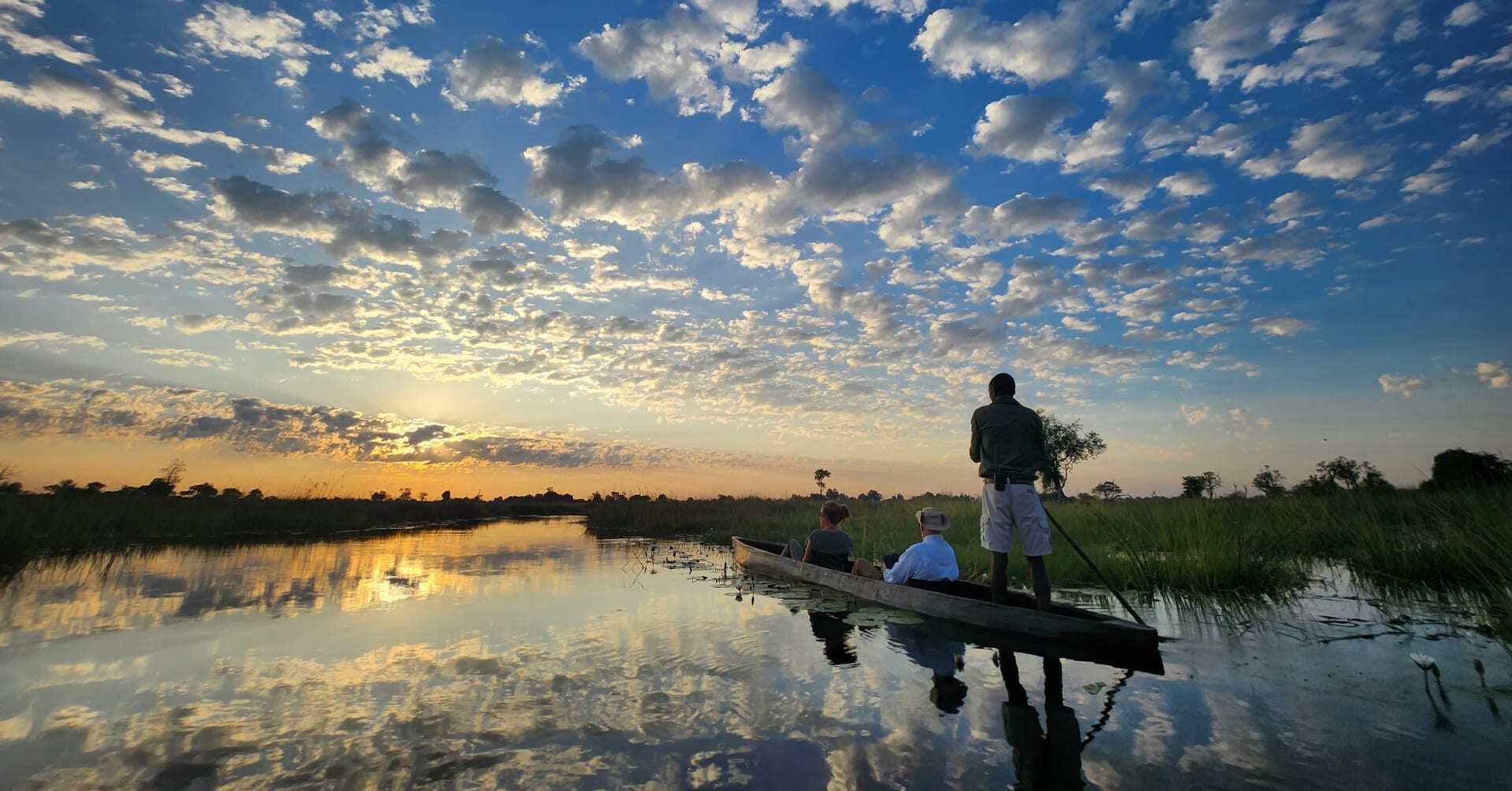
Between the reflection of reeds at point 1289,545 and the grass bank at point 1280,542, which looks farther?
the grass bank at point 1280,542

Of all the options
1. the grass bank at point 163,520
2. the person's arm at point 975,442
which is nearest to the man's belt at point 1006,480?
the person's arm at point 975,442

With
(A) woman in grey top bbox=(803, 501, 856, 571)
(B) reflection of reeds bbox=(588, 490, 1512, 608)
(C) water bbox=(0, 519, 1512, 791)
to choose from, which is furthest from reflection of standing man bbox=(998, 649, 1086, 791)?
(A) woman in grey top bbox=(803, 501, 856, 571)

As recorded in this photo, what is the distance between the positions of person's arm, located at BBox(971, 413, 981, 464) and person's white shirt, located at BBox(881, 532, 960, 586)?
158 cm

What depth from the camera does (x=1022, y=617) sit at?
24.5 ft

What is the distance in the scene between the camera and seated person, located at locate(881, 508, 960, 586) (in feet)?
30.4

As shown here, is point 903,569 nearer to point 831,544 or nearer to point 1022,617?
point 1022,617

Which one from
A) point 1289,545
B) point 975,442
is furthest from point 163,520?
point 1289,545

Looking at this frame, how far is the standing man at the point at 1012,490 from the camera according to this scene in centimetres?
784

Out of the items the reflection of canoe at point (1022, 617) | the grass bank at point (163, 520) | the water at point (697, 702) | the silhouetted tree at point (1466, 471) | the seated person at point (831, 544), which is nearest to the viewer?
the water at point (697, 702)

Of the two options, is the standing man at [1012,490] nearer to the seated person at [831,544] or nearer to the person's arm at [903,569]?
the person's arm at [903,569]

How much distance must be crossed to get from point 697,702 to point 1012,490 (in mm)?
4801

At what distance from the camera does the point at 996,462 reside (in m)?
8.02

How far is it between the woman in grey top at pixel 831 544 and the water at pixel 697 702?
2.34 m

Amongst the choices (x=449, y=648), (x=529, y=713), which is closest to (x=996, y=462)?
(x=529, y=713)
